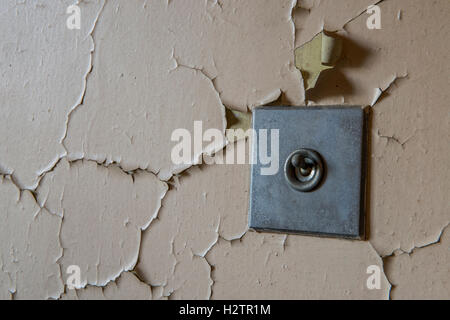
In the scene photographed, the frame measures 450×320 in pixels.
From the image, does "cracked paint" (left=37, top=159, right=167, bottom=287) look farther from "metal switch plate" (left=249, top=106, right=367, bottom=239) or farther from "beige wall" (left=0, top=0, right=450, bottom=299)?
"metal switch plate" (left=249, top=106, right=367, bottom=239)

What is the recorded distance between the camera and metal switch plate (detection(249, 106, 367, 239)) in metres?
0.52

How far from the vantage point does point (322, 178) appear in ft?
1.75

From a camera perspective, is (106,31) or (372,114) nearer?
(372,114)

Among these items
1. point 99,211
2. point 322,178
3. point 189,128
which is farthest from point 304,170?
point 99,211

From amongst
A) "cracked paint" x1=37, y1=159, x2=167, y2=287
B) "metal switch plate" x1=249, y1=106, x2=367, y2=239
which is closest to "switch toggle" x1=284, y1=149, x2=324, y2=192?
"metal switch plate" x1=249, y1=106, x2=367, y2=239

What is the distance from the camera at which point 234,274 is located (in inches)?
23.3

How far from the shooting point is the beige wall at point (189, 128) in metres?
0.51

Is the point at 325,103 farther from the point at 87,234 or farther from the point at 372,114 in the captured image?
the point at 87,234

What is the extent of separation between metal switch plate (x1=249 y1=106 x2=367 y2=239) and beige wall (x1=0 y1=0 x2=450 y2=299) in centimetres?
2

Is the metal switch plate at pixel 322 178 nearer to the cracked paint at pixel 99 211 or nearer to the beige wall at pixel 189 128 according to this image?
the beige wall at pixel 189 128

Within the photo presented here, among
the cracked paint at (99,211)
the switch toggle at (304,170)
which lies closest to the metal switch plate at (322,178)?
the switch toggle at (304,170)

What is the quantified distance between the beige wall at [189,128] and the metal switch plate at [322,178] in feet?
0.06

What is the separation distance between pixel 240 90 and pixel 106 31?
0.23 metres
